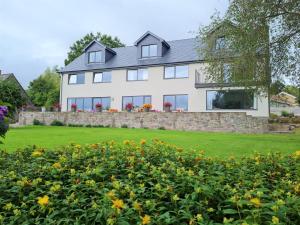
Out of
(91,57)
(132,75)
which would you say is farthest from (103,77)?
(132,75)

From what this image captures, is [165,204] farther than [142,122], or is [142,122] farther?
[142,122]

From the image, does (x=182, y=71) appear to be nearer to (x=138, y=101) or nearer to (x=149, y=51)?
(x=149, y=51)

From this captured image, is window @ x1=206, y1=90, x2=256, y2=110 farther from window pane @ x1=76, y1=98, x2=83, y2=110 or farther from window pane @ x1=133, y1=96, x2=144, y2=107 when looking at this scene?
A: window pane @ x1=76, y1=98, x2=83, y2=110

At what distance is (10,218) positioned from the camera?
2898 mm

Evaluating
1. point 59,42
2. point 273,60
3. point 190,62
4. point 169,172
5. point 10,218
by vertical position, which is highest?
point 59,42

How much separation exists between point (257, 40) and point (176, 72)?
49.2ft

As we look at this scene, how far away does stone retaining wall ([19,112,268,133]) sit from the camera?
20.0 m

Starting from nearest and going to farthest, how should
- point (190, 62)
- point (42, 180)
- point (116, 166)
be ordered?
1. point (42, 180)
2. point (116, 166)
3. point (190, 62)

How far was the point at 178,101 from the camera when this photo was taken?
27891 millimetres

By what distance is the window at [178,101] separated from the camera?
2750 cm

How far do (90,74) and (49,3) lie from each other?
13.5 m

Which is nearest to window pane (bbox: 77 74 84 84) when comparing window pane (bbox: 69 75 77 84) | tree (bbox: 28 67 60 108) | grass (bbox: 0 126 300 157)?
window pane (bbox: 69 75 77 84)

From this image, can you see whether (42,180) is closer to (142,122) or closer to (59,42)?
(142,122)

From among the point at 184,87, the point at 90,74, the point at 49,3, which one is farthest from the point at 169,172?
the point at 90,74
